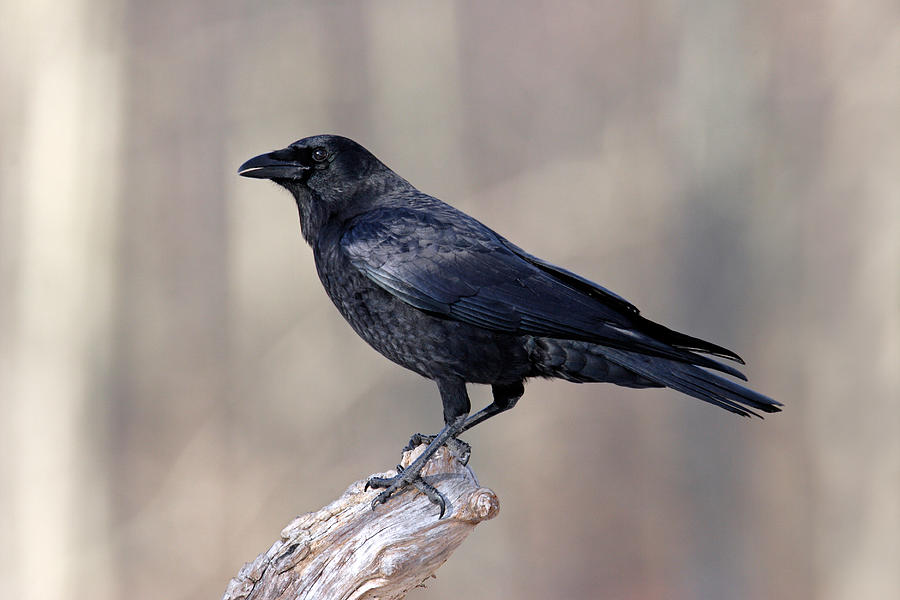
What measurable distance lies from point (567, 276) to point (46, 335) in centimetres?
467

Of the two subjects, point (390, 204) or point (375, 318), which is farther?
point (390, 204)

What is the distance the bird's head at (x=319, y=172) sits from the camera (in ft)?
12.1

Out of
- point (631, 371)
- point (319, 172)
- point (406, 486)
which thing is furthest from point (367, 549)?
point (319, 172)

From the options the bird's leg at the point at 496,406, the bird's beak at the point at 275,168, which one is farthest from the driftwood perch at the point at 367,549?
the bird's beak at the point at 275,168

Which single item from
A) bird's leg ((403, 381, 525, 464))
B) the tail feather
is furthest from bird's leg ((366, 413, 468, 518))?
the tail feather

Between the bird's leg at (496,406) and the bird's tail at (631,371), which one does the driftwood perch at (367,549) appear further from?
the bird's tail at (631,371)

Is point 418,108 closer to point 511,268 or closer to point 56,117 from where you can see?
point 56,117

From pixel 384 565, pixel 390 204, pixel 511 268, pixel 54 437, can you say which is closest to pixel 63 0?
pixel 54 437

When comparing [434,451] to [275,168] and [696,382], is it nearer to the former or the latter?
[696,382]

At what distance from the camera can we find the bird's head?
3693mm

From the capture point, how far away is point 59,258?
6.75 meters

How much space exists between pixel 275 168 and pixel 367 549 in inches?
60.7

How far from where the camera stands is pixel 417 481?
10.6ft

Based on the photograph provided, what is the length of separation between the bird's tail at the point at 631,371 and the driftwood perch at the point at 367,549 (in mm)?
496
